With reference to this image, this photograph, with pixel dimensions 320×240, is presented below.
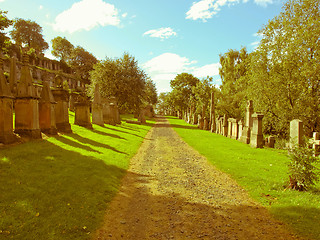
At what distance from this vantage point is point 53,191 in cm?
527

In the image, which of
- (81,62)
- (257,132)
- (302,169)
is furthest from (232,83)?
(81,62)

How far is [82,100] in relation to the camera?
1809 cm

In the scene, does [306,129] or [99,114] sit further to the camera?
[99,114]

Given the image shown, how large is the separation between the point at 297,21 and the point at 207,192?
1884 centimetres

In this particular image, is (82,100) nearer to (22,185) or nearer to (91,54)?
(22,185)

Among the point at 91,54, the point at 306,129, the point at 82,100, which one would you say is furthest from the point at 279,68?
the point at 91,54

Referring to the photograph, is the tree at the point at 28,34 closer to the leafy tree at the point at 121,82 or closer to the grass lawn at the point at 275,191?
Result: the leafy tree at the point at 121,82

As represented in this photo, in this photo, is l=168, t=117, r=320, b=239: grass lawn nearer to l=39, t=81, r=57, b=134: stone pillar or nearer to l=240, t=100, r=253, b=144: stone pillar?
l=240, t=100, r=253, b=144: stone pillar

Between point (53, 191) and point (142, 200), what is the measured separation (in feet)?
7.38

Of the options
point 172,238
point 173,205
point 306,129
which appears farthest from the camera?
point 306,129

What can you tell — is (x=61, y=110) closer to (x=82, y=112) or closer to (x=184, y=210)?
(x=82, y=112)

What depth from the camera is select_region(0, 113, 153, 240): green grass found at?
386 centimetres

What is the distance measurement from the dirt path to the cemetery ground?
20 millimetres

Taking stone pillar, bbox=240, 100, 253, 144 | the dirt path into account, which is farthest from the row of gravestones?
stone pillar, bbox=240, 100, 253, 144
